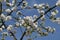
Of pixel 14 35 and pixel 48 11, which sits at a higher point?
pixel 48 11

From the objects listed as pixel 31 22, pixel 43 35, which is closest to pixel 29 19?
pixel 31 22

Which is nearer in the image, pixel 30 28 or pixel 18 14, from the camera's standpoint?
pixel 30 28

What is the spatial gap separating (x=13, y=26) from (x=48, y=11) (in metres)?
1.69

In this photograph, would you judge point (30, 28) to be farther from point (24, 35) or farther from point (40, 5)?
point (40, 5)

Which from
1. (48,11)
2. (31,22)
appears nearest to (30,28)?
(31,22)

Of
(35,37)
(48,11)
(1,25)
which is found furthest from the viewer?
(35,37)

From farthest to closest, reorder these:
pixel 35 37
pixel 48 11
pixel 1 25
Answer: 1. pixel 35 37
2. pixel 1 25
3. pixel 48 11

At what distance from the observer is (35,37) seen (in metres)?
11.0

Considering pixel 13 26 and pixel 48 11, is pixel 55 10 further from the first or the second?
pixel 13 26

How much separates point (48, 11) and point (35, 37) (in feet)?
5.31

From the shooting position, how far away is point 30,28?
1007cm

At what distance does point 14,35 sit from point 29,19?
85cm

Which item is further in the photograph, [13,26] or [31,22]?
[13,26]

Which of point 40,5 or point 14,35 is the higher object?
point 40,5
